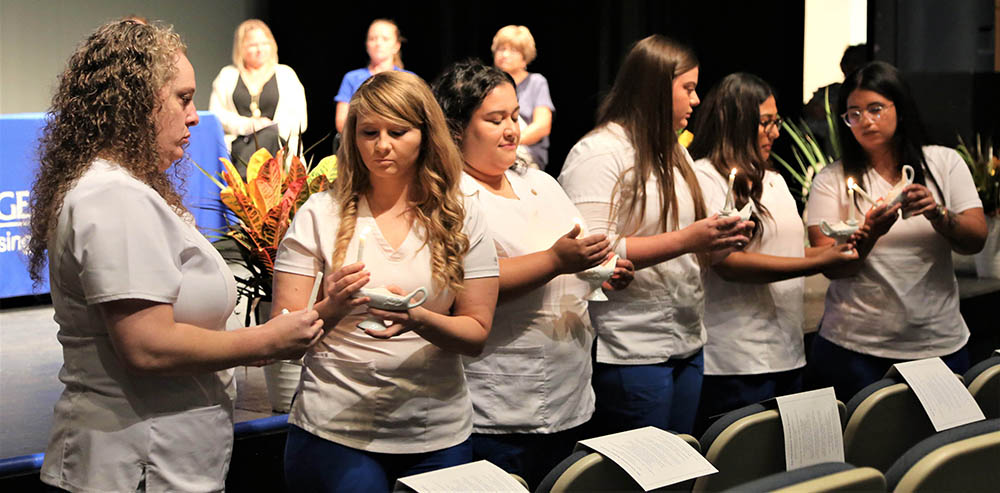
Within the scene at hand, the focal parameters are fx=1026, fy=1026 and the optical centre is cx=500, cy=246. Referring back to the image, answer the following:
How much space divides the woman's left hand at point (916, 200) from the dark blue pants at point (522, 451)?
1245 millimetres

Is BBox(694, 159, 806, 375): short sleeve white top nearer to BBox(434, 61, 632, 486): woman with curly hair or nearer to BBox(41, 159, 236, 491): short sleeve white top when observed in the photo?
BBox(434, 61, 632, 486): woman with curly hair

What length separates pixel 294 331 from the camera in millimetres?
1611

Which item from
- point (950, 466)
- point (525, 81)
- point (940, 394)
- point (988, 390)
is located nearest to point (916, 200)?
point (988, 390)

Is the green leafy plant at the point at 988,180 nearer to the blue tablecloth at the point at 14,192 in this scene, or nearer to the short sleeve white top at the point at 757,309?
the short sleeve white top at the point at 757,309

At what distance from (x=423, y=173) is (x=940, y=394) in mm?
1080

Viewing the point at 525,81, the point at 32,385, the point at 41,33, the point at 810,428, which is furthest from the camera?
the point at 41,33

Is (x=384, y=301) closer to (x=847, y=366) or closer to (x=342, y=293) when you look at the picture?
(x=342, y=293)

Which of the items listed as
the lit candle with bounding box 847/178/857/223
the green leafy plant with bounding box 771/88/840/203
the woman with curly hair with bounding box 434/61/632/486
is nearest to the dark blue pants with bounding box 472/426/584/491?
the woman with curly hair with bounding box 434/61/632/486

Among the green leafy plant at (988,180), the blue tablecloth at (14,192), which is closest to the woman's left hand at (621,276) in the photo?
the blue tablecloth at (14,192)

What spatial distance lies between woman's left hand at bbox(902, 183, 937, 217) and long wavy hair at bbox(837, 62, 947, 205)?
17 centimetres

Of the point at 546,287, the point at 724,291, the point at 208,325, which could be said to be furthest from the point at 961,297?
the point at 208,325

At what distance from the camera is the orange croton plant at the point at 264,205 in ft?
8.34

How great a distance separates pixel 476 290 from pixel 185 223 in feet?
1.77

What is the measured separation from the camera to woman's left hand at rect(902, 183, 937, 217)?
277cm
